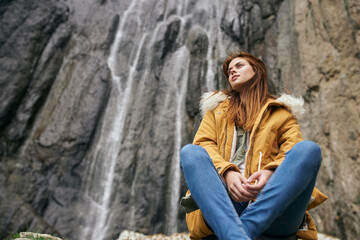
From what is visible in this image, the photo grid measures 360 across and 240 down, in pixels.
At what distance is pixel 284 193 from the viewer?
1636 mm

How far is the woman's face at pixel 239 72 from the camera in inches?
99.3

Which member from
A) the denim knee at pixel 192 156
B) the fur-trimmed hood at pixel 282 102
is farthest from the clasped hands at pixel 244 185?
the fur-trimmed hood at pixel 282 102

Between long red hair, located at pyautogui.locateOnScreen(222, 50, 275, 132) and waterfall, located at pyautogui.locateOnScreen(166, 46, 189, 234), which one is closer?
long red hair, located at pyautogui.locateOnScreen(222, 50, 275, 132)

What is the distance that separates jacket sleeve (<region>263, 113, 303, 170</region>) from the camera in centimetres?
208

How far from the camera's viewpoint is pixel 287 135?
2.17 metres

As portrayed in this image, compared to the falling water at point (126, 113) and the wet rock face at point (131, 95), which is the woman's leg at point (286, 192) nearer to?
the wet rock face at point (131, 95)

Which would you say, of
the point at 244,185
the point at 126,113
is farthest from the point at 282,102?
the point at 126,113

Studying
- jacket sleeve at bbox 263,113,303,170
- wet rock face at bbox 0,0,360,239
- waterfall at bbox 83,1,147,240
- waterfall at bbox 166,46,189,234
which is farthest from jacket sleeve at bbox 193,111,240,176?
waterfall at bbox 83,1,147,240

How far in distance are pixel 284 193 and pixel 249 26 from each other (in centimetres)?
1027

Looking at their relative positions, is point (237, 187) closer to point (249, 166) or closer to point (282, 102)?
point (249, 166)

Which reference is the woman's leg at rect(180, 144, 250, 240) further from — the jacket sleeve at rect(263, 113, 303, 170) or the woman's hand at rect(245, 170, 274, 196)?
the jacket sleeve at rect(263, 113, 303, 170)

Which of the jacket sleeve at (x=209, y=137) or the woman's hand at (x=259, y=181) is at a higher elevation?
the jacket sleeve at (x=209, y=137)

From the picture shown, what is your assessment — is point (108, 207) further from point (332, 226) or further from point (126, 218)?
point (332, 226)

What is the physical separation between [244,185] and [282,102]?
2.95 ft
